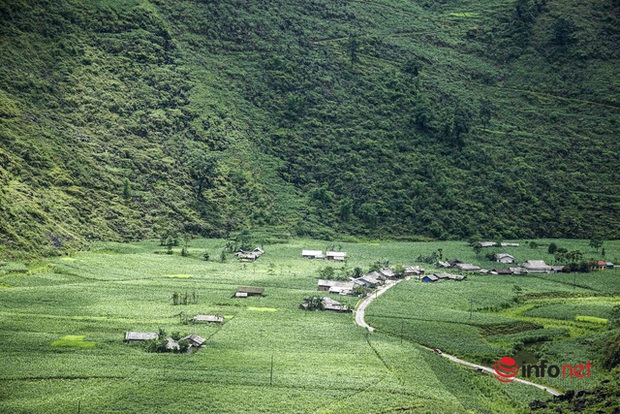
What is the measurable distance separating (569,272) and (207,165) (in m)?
65.8

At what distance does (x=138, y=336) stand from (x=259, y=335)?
1260 cm

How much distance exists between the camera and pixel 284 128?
157m

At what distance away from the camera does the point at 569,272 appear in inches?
4592

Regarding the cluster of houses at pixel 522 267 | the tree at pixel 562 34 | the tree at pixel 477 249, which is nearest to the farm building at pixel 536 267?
the cluster of houses at pixel 522 267

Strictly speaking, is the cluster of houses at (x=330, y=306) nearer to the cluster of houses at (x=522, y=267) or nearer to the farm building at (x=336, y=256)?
the farm building at (x=336, y=256)

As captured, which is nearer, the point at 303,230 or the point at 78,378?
the point at 78,378

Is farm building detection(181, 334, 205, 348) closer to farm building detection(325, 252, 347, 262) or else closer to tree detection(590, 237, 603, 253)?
farm building detection(325, 252, 347, 262)

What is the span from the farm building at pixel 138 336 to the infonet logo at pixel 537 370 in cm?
3457

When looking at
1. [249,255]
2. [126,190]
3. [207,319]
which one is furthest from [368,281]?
[126,190]

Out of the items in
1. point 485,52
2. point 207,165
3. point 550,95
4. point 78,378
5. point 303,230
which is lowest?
point 78,378

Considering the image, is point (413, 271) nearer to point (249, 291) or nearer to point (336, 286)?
→ point (336, 286)

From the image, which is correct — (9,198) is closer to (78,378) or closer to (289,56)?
(78,378)

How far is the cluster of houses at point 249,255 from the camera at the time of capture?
116688 mm

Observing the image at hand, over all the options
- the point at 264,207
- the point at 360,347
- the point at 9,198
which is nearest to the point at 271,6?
the point at 264,207
